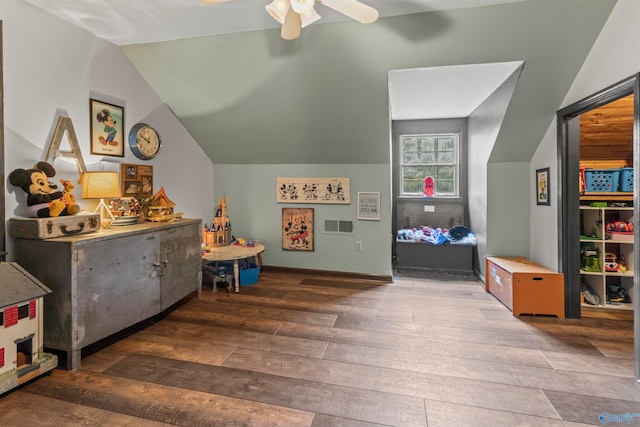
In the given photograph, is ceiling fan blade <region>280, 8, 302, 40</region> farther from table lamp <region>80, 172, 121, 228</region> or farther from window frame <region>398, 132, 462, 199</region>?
window frame <region>398, 132, 462, 199</region>

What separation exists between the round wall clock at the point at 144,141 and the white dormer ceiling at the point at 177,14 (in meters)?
0.79

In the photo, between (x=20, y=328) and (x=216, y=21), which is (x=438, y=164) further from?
(x=20, y=328)

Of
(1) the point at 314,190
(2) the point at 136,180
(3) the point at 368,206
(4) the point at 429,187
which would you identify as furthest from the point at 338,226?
(2) the point at 136,180

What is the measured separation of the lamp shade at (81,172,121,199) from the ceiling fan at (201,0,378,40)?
154 centimetres

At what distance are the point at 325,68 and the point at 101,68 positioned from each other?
6.47ft

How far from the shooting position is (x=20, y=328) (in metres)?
1.76

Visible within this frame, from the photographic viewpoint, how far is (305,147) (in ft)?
12.5

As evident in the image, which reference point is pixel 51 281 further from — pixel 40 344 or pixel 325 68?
pixel 325 68

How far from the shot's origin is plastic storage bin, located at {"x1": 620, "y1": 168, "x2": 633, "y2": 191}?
2924mm

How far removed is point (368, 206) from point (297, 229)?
3.29 ft

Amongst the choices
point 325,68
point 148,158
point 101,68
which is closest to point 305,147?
point 325,68

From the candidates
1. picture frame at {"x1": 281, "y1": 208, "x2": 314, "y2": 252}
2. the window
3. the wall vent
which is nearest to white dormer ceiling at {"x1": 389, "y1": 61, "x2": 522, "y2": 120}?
the window

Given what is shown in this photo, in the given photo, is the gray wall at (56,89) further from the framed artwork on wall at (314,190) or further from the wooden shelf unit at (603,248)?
the wooden shelf unit at (603,248)

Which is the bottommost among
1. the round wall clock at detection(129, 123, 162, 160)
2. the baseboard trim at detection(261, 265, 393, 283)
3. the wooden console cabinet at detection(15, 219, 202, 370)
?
the baseboard trim at detection(261, 265, 393, 283)
